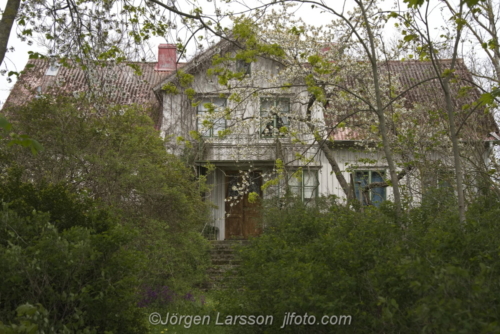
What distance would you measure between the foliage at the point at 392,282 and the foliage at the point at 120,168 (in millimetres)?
4449

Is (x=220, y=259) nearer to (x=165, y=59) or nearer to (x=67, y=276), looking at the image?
(x=165, y=59)

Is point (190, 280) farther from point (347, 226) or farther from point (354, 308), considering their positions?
point (354, 308)

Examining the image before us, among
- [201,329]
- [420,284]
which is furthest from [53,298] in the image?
[201,329]

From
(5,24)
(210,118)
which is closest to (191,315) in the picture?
(210,118)

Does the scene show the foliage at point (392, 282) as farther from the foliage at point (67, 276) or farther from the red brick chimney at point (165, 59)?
the red brick chimney at point (165, 59)

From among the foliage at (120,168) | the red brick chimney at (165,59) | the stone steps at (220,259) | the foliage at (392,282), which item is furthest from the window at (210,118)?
the red brick chimney at (165,59)

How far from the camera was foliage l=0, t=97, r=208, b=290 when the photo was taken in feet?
32.6

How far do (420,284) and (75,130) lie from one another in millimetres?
8356

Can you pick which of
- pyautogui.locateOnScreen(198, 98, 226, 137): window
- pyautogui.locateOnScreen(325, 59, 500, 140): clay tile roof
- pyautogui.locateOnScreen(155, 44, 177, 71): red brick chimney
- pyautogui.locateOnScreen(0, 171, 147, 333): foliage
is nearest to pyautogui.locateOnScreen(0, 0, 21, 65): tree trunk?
pyautogui.locateOnScreen(0, 171, 147, 333): foliage

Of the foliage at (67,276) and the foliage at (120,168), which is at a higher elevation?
the foliage at (120,168)

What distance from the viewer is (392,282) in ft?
13.1

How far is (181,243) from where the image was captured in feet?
38.6

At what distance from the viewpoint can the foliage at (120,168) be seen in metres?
9.92

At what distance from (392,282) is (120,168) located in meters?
6.94
